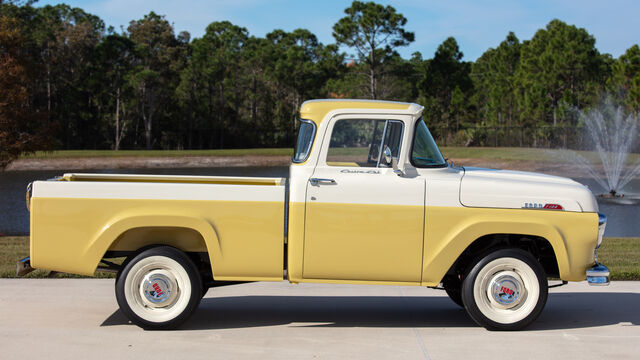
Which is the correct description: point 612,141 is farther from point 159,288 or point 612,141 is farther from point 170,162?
point 159,288

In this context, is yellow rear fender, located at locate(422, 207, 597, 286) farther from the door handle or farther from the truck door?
the door handle

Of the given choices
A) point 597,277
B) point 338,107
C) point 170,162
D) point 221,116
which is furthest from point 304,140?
point 221,116

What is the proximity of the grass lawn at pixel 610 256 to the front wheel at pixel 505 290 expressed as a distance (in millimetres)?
3117

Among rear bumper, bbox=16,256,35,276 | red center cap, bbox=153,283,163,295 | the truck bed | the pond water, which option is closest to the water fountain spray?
the pond water

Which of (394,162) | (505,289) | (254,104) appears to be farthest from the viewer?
(254,104)

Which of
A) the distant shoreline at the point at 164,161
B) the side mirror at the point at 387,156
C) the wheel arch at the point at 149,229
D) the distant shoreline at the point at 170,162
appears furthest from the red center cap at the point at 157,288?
the distant shoreline at the point at 164,161

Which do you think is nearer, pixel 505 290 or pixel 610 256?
pixel 505 290

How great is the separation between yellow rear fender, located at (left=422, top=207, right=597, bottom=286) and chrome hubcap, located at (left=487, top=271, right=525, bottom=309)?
401 mm

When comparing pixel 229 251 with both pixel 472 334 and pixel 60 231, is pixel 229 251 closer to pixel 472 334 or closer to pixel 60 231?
pixel 60 231

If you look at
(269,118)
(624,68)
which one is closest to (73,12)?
(269,118)

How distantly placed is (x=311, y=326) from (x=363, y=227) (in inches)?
45.2

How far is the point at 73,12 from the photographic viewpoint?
228 ft

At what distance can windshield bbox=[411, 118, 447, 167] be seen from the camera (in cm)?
641

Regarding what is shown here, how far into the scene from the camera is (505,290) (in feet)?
21.0
